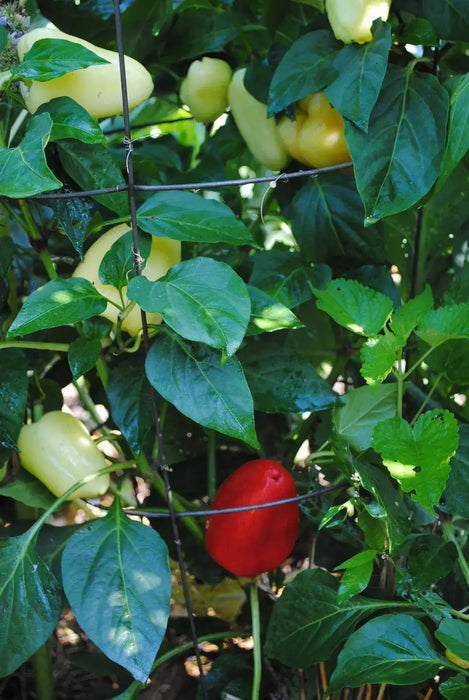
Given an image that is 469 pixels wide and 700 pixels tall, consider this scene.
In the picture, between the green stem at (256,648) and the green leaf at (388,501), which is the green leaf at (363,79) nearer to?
Answer: the green leaf at (388,501)

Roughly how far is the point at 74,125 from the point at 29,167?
84 mm

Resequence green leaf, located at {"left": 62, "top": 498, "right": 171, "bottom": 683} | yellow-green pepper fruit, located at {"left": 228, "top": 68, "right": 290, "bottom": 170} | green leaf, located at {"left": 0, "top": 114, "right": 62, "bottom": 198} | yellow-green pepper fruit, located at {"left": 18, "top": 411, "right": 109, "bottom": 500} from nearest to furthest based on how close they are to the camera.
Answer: green leaf, located at {"left": 0, "top": 114, "right": 62, "bottom": 198} < green leaf, located at {"left": 62, "top": 498, "right": 171, "bottom": 683} < yellow-green pepper fruit, located at {"left": 18, "top": 411, "right": 109, "bottom": 500} < yellow-green pepper fruit, located at {"left": 228, "top": 68, "right": 290, "bottom": 170}

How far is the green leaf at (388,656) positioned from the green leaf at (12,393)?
0.38 meters

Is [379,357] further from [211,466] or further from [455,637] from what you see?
[211,466]

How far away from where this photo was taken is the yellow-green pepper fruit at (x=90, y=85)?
718mm

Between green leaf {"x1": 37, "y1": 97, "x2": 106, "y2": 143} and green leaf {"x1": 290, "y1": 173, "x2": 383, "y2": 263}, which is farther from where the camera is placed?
green leaf {"x1": 290, "y1": 173, "x2": 383, "y2": 263}

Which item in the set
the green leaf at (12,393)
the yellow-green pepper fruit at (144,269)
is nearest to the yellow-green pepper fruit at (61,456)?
the green leaf at (12,393)

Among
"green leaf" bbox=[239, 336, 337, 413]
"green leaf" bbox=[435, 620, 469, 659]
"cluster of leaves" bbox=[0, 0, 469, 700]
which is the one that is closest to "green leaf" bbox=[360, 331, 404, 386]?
"cluster of leaves" bbox=[0, 0, 469, 700]

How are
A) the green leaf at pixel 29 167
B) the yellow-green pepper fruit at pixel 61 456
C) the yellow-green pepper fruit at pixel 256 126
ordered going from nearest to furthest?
the green leaf at pixel 29 167, the yellow-green pepper fruit at pixel 61 456, the yellow-green pepper fruit at pixel 256 126

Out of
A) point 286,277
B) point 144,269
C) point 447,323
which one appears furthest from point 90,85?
point 447,323

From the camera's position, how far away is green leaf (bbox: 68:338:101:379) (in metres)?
0.71

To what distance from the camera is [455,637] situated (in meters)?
0.64

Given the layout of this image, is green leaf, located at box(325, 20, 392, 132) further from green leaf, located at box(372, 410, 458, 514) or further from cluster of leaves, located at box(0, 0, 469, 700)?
green leaf, located at box(372, 410, 458, 514)

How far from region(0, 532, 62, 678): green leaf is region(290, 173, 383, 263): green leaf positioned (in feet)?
1.50
